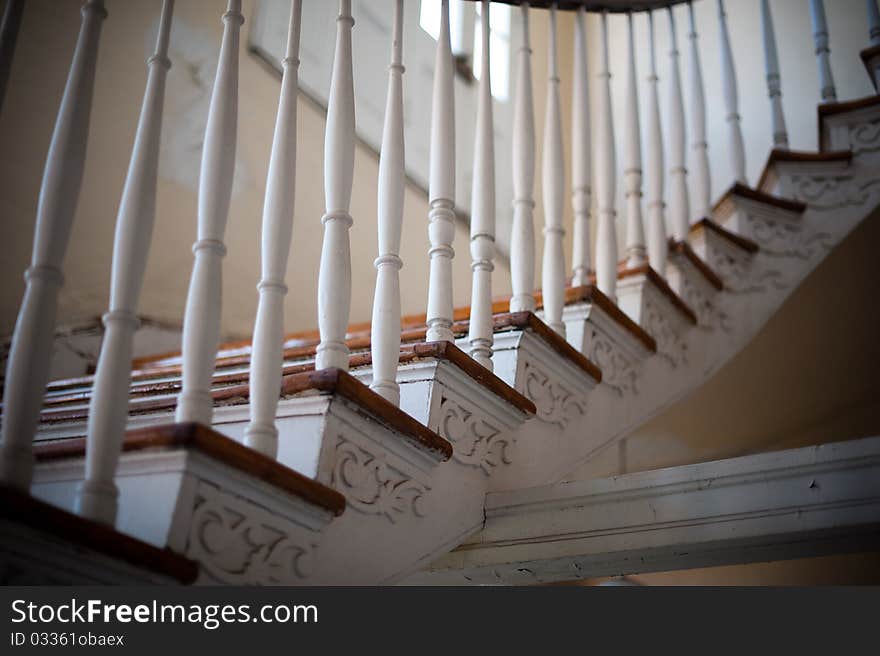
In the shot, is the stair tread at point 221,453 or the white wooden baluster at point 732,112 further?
the white wooden baluster at point 732,112

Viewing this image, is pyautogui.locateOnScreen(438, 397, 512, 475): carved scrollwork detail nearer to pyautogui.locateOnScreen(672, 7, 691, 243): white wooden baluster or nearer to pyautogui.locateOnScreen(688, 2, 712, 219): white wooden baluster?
pyautogui.locateOnScreen(672, 7, 691, 243): white wooden baluster

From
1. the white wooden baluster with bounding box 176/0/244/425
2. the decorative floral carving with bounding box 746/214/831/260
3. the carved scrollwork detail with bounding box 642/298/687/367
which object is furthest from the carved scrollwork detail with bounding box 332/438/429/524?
the decorative floral carving with bounding box 746/214/831/260

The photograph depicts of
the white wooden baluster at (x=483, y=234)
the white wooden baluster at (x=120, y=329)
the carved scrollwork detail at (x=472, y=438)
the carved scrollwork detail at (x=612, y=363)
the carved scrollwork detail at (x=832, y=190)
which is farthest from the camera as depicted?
the carved scrollwork detail at (x=832, y=190)

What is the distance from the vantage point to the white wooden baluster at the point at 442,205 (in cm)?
149

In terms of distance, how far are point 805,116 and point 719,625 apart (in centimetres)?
278

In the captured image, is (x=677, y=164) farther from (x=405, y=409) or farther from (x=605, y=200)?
(x=405, y=409)

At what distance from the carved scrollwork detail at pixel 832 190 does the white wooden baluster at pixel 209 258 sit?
1.62 meters

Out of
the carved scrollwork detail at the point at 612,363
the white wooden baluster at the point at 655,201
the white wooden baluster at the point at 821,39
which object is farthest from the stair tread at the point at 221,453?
the white wooden baluster at the point at 821,39

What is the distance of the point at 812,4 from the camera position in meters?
2.69

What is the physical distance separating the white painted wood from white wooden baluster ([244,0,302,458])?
515mm

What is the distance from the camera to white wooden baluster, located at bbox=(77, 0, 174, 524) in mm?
968

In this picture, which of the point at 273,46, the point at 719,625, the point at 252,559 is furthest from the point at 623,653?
the point at 273,46

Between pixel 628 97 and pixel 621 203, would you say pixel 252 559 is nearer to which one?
pixel 628 97

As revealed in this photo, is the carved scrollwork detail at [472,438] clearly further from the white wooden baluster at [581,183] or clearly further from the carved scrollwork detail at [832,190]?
the carved scrollwork detail at [832,190]
